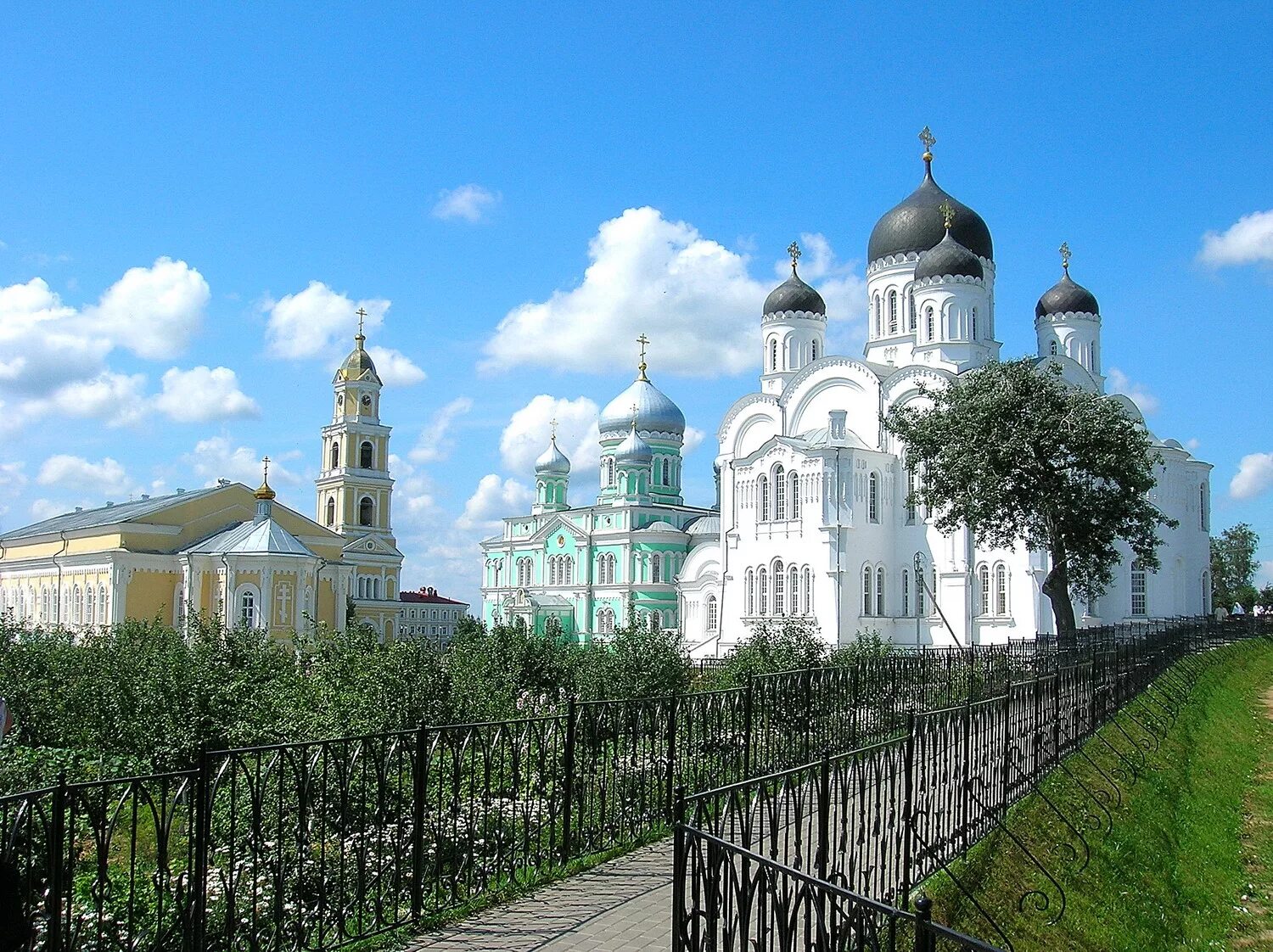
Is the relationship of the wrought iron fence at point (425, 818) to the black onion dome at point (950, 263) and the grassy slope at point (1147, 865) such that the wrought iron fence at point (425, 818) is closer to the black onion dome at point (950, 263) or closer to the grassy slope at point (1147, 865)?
the grassy slope at point (1147, 865)

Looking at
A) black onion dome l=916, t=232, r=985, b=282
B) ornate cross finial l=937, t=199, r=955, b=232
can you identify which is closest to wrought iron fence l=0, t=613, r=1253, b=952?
black onion dome l=916, t=232, r=985, b=282

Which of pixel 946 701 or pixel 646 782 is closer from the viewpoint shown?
pixel 646 782

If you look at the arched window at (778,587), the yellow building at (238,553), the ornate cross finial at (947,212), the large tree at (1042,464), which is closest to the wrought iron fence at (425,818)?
the large tree at (1042,464)

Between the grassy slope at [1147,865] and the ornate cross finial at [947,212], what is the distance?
27.7 metres

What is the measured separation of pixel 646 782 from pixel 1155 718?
37.3 ft

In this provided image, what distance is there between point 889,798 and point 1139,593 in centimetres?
3502

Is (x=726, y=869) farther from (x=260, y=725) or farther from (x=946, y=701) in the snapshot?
(x=946, y=701)

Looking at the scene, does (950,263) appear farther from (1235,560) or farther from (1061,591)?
(1235,560)

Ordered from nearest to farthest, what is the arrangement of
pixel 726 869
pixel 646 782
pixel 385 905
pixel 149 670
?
pixel 726 869 → pixel 385 905 → pixel 646 782 → pixel 149 670

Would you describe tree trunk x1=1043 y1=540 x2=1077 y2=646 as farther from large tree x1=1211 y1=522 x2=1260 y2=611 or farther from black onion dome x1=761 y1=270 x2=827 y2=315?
large tree x1=1211 y1=522 x2=1260 y2=611

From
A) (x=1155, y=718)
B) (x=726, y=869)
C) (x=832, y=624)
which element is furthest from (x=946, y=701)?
(x=832, y=624)

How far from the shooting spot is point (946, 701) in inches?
612

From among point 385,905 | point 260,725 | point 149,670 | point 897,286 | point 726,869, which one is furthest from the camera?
point 897,286

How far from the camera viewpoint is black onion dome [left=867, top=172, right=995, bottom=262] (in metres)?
41.3
